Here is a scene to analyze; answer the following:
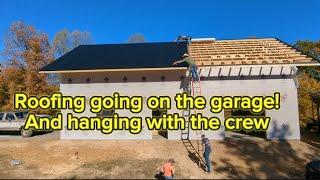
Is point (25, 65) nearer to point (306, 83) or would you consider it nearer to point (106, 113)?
point (106, 113)

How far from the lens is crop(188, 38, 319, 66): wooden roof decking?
2111 centimetres

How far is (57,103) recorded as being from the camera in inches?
903

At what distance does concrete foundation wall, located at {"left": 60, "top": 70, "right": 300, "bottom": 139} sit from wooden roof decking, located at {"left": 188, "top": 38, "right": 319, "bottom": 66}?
141cm

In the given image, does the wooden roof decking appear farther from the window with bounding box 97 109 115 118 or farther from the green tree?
the green tree

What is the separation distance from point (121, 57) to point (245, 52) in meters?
8.21

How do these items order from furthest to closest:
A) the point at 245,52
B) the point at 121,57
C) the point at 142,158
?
the point at 121,57, the point at 245,52, the point at 142,158

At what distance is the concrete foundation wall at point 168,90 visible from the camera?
2148cm

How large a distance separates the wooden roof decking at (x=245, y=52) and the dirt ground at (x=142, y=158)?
477cm

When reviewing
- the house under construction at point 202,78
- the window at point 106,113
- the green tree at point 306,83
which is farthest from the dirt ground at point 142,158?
the green tree at point 306,83

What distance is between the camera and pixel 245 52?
23.0 meters

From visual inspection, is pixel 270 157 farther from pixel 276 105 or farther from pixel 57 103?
pixel 57 103

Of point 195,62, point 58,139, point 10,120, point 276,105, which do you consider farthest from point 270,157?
point 10,120

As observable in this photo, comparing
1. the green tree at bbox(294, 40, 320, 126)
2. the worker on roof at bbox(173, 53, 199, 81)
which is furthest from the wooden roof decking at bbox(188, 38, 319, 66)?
the green tree at bbox(294, 40, 320, 126)

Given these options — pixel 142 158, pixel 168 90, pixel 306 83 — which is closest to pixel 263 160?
pixel 142 158
